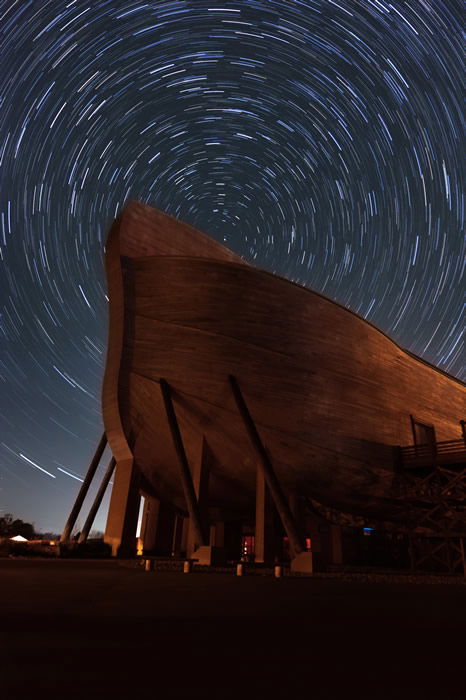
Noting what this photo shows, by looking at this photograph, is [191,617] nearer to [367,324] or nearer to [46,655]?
[46,655]

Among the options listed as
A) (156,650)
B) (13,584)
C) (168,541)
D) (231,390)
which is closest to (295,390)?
(231,390)

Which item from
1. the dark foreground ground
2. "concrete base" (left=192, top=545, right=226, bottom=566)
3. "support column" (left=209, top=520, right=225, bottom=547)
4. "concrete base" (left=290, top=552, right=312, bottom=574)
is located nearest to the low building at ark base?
"concrete base" (left=192, top=545, right=226, bottom=566)

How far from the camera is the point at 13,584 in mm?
6723

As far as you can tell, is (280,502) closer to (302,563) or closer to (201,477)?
(302,563)

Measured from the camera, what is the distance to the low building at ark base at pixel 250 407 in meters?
16.9

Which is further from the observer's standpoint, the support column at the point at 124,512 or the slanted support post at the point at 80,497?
the slanted support post at the point at 80,497

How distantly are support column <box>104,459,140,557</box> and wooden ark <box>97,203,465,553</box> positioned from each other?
0.05 meters

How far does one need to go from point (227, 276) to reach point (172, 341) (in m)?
3.33

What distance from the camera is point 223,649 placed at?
9.70 feet

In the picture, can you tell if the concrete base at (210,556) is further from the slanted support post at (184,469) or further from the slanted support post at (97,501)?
the slanted support post at (97,501)

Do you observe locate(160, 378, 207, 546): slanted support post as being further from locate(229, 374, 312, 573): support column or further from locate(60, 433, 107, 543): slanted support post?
locate(60, 433, 107, 543): slanted support post

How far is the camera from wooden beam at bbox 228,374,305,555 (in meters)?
13.1

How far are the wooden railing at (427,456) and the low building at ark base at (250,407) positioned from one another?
0.27 ft

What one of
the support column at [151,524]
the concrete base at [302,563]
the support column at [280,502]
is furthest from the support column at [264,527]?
the support column at [151,524]
